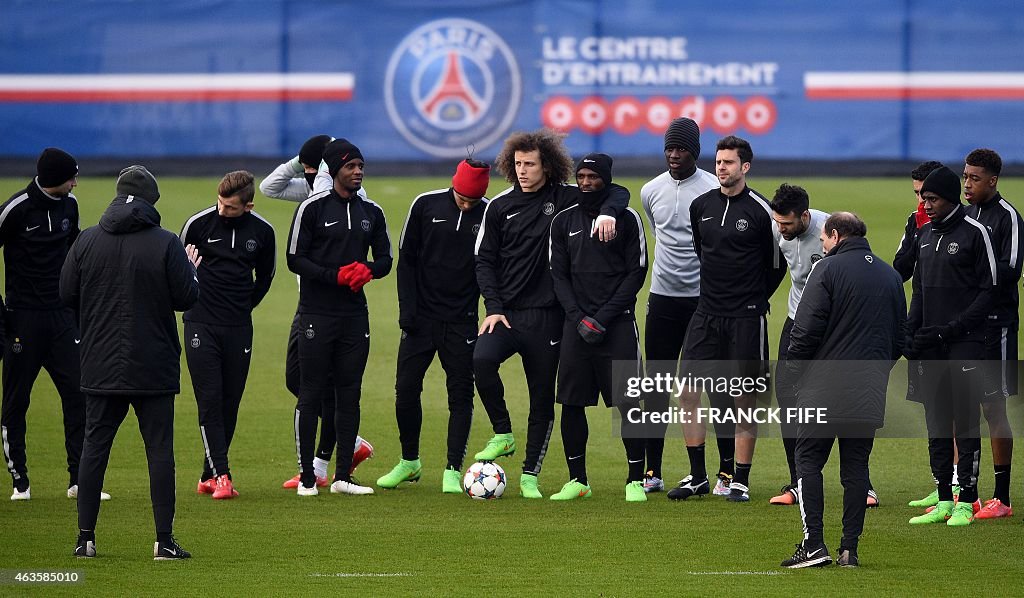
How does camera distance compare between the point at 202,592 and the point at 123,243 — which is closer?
the point at 202,592

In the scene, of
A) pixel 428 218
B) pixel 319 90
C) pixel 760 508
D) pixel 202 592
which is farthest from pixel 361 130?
pixel 202 592

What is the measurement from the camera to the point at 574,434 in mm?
9523

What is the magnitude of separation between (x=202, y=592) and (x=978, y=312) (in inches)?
187

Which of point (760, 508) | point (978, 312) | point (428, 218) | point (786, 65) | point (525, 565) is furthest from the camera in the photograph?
point (786, 65)

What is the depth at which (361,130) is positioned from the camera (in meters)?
21.0

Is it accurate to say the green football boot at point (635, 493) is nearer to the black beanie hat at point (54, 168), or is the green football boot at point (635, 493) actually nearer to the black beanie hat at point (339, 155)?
the black beanie hat at point (339, 155)

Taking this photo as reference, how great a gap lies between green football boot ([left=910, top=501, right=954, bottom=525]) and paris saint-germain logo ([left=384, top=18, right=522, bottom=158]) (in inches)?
503

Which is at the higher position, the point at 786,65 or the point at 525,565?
the point at 786,65

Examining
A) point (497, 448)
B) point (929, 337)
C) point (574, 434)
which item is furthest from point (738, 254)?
point (497, 448)

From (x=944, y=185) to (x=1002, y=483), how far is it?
193 cm

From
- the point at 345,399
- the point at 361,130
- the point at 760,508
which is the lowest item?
the point at 760,508

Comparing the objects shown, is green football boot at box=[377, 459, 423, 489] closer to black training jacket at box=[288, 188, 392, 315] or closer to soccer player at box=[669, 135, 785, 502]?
black training jacket at box=[288, 188, 392, 315]

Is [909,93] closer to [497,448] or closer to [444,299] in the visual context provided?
[444,299]

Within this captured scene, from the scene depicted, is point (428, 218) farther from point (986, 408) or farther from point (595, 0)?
point (595, 0)
